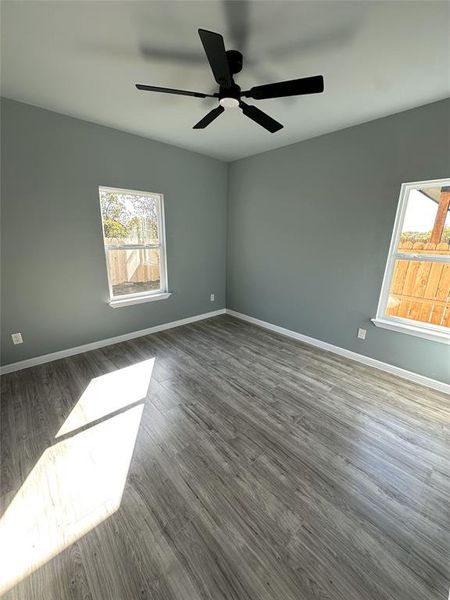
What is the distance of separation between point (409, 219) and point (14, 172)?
154 inches

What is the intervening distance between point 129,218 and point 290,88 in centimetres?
241

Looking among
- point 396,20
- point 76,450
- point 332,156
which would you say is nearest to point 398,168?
point 332,156

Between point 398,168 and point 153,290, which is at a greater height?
point 398,168

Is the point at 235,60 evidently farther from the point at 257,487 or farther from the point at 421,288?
the point at 257,487

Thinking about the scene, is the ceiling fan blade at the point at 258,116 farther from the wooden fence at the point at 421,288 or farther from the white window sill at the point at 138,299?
the white window sill at the point at 138,299

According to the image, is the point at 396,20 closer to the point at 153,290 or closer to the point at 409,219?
the point at 409,219

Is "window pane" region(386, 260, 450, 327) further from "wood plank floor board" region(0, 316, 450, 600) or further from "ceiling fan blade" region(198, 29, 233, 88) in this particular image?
"ceiling fan blade" region(198, 29, 233, 88)

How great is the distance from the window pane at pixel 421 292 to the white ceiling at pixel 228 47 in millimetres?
1478

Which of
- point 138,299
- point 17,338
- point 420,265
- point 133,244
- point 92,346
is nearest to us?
point 420,265

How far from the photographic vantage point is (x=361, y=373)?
2.71 m

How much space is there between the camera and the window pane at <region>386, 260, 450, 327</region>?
2.37 metres

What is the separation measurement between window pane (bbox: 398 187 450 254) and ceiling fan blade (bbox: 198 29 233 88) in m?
2.11

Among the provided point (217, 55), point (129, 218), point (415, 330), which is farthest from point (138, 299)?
point (415, 330)

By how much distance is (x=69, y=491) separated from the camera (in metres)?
1.44
